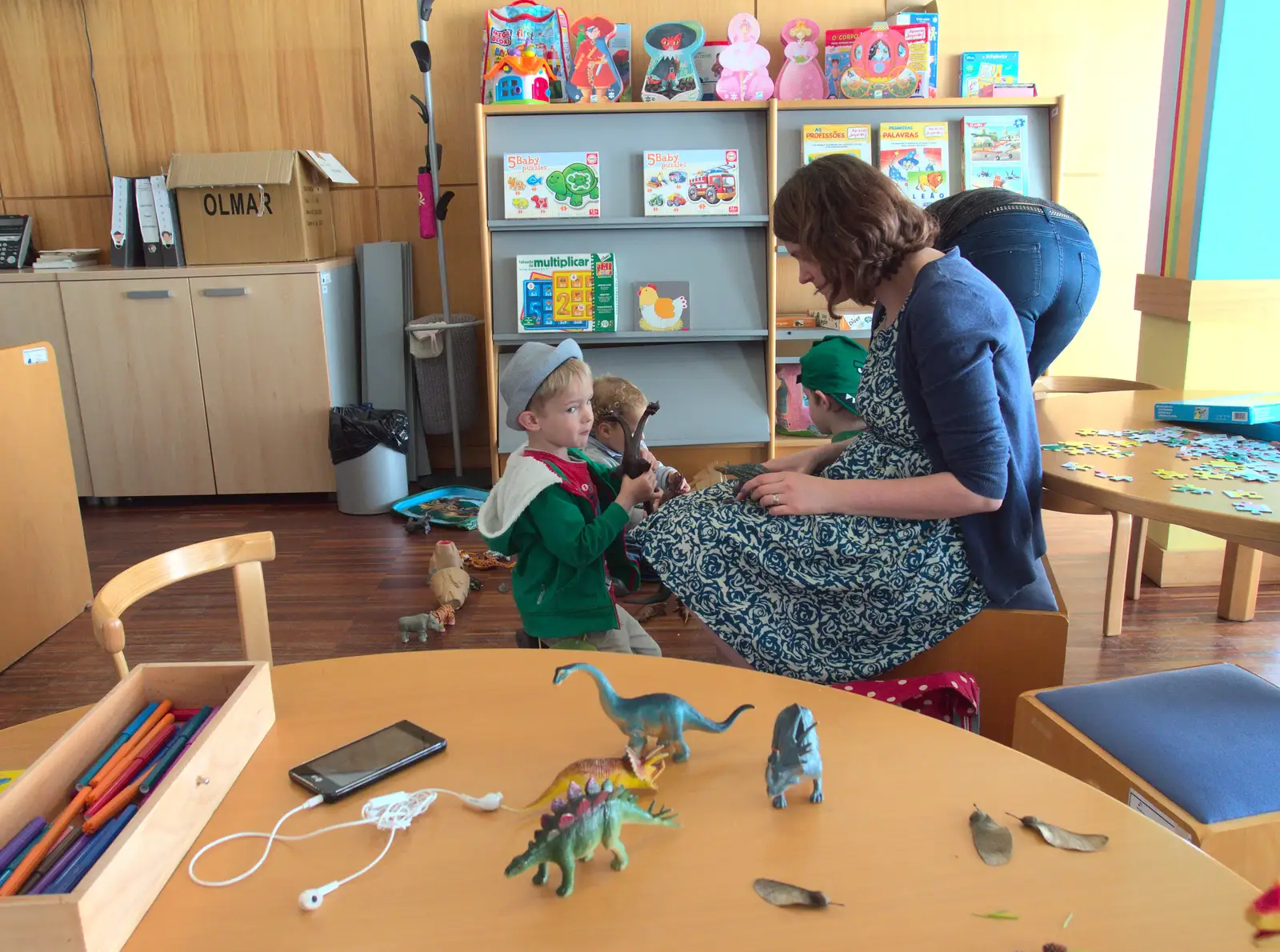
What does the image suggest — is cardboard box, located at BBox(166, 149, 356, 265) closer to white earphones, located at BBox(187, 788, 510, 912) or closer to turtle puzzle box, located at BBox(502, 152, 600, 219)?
turtle puzzle box, located at BBox(502, 152, 600, 219)

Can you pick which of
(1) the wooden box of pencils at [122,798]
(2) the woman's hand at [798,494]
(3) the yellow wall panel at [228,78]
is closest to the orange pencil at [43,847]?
(1) the wooden box of pencils at [122,798]

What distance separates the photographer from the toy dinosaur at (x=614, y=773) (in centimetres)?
81

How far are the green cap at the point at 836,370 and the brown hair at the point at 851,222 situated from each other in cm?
72

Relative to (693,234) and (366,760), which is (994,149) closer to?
(693,234)

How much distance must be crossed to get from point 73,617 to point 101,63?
9.18 feet

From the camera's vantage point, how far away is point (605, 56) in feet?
13.5

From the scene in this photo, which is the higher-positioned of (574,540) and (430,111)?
(430,111)

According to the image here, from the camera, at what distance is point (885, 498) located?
1.56 m

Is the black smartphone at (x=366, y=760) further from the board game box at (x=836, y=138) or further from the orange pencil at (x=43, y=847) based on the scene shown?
the board game box at (x=836, y=138)

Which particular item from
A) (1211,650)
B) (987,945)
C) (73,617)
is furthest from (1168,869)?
(73,617)

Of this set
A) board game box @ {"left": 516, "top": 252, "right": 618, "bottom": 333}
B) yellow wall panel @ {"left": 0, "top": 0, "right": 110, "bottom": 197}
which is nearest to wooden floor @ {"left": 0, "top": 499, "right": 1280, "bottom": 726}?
board game box @ {"left": 516, "top": 252, "right": 618, "bottom": 333}

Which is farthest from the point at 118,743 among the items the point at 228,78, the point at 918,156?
the point at 228,78

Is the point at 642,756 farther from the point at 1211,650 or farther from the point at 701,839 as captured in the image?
the point at 1211,650

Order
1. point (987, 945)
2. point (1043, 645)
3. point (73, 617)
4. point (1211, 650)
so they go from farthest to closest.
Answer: point (73, 617)
point (1211, 650)
point (1043, 645)
point (987, 945)
